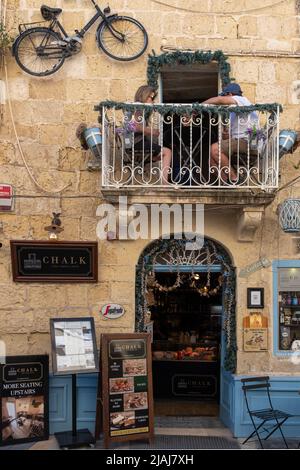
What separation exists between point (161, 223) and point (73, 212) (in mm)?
1215

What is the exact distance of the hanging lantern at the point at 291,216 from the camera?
6.82 m

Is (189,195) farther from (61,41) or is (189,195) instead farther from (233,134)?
(61,41)

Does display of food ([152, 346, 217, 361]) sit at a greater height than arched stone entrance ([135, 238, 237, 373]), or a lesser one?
lesser

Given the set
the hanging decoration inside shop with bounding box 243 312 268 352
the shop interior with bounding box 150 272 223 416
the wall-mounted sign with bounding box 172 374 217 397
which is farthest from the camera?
the wall-mounted sign with bounding box 172 374 217 397

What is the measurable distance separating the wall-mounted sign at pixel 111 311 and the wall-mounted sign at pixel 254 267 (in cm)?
170

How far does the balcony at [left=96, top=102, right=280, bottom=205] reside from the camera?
6.59m

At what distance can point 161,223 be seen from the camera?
7.33 metres

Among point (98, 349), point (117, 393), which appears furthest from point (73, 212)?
point (117, 393)

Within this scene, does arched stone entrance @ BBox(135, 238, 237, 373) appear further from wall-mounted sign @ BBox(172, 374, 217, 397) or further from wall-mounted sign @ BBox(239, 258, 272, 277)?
wall-mounted sign @ BBox(172, 374, 217, 397)

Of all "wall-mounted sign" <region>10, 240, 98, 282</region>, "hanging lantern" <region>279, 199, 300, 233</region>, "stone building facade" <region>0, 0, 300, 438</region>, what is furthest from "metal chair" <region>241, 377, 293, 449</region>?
"wall-mounted sign" <region>10, 240, 98, 282</region>

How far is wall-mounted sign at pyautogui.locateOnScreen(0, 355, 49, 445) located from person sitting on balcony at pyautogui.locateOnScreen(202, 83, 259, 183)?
3348mm

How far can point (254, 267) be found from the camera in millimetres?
7266

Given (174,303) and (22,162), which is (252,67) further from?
(174,303)

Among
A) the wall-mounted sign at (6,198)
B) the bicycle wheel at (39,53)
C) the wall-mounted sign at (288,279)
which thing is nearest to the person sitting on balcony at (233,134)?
the wall-mounted sign at (288,279)
